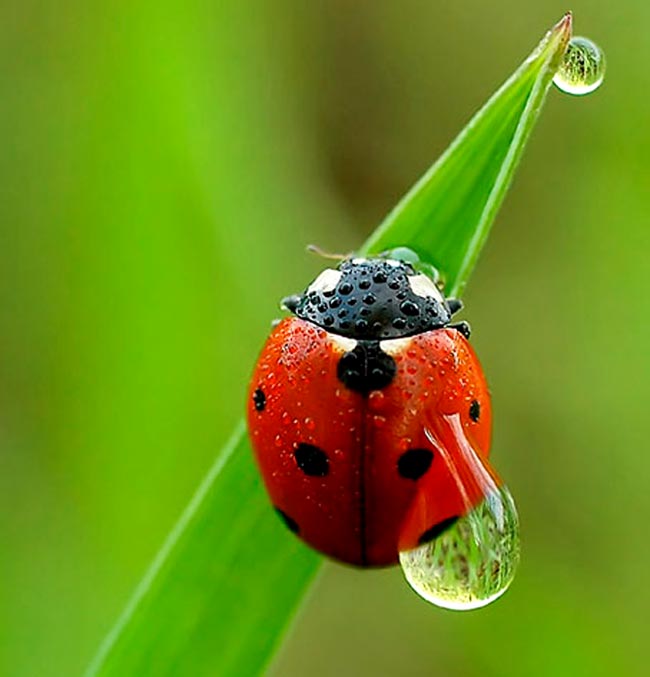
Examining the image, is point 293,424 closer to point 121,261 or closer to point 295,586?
point 295,586

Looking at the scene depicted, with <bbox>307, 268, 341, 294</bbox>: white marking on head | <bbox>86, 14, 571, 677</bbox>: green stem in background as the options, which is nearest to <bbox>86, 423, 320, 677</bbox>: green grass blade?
<bbox>86, 14, 571, 677</bbox>: green stem in background

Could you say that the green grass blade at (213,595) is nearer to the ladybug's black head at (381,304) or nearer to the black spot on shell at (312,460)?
the black spot on shell at (312,460)

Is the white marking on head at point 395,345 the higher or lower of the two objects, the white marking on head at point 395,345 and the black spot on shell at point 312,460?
the higher

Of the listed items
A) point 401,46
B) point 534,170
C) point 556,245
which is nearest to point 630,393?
point 556,245

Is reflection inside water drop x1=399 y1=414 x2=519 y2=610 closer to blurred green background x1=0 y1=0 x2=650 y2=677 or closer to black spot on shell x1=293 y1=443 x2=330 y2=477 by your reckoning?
black spot on shell x1=293 y1=443 x2=330 y2=477

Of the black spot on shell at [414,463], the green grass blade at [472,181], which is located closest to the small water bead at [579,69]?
the green grass blade at [472,181]
